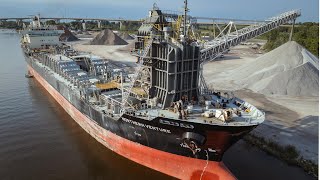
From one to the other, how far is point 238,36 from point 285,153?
940 inches

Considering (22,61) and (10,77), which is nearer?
(10,77)

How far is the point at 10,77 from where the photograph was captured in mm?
54250

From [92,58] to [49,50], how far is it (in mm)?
16459

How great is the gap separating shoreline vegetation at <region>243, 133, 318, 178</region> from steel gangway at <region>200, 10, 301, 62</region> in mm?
16182

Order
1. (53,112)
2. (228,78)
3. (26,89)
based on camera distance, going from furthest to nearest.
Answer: (228,78) < (26,89) < (53,112)

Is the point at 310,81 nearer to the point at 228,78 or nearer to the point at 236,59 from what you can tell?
the point at 228,78

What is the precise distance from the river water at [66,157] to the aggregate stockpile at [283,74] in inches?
754

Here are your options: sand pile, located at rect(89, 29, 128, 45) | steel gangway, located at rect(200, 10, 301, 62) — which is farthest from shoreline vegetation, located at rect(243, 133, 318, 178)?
sand pile, located at rect(89, 29, 128, 45)

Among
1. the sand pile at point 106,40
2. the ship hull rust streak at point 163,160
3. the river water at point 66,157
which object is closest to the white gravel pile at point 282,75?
the river water at point 66,157

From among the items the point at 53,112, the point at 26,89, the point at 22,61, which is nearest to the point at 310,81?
the point at 53,112

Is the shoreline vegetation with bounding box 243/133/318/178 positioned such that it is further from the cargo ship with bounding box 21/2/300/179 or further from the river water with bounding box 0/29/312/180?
the cargo ship with bounding box 21/2/300/179

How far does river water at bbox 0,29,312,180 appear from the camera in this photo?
866 inches

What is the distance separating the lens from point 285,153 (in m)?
24.2

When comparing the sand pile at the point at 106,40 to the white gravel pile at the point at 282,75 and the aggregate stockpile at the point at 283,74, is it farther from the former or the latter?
the aggregate stockpile at the point at 283,74
